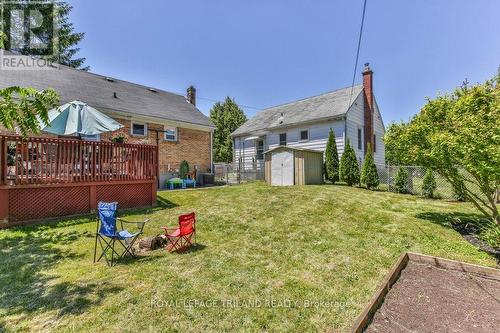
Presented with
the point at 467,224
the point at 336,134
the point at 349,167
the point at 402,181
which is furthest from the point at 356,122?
the point at 467,224

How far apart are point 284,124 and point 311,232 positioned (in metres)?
13.7

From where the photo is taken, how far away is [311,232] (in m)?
6.32

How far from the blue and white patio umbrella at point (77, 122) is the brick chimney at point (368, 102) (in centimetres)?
1612

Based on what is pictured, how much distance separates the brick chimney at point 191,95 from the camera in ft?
68.3

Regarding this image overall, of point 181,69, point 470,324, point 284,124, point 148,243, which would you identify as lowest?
point 470,324

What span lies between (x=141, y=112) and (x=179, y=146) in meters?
2.88

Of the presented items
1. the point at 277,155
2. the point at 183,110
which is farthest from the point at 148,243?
the point at 183,110

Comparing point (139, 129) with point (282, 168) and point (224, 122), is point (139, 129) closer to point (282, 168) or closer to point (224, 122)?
point (282, 168)

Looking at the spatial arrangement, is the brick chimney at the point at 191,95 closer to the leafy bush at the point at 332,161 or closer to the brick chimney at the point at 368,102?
the leafy bush at the point at 332,161

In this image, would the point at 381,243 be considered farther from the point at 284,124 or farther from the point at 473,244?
the point at 284,124

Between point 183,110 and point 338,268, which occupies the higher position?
point 183,110

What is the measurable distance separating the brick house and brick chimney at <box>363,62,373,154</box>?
11132mm

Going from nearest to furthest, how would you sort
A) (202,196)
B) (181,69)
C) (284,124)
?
1. (202,196)
2. (284,124)
3. (181,69)

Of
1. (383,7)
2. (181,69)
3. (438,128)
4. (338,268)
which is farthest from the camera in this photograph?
(181,69)
